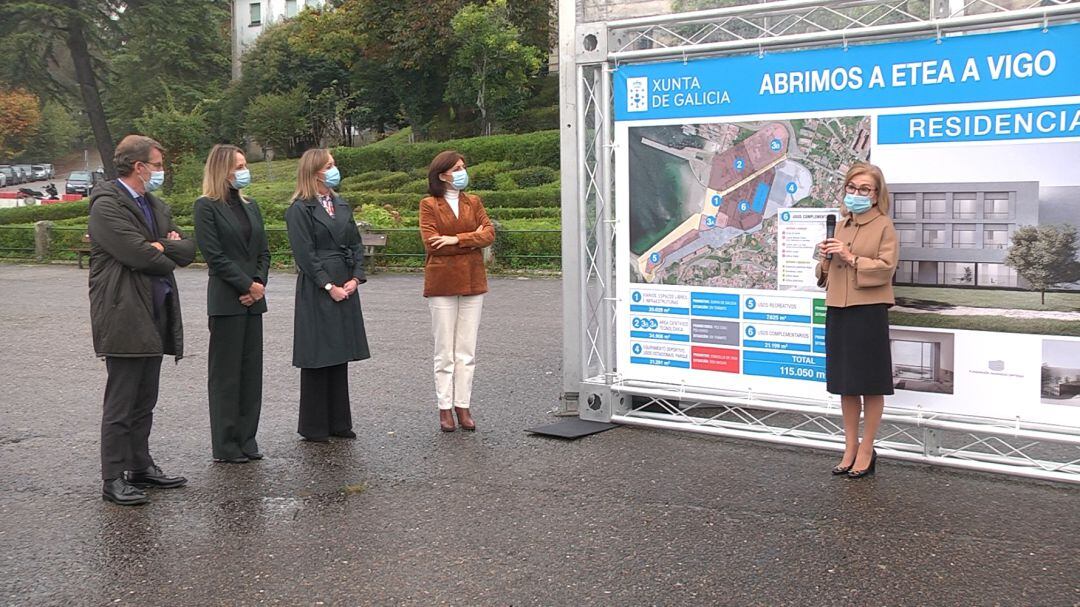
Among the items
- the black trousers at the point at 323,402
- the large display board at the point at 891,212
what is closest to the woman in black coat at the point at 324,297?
the black trousers at the point at 323,402

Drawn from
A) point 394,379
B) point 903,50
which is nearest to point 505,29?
point 394,379

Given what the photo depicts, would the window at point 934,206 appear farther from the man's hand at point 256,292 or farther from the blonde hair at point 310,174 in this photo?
the man's hand at point 256,292

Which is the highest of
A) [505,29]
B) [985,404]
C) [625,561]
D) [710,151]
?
[505,29]

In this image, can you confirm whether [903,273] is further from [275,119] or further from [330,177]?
[275,119]

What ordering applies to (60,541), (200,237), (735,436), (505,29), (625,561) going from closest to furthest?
(625,561)
(60,541)
(200,237)
(735,436)
(505,29)

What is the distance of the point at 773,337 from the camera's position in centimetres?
723

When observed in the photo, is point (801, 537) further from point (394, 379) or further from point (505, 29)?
point (505, 29)

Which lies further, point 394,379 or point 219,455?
point 394,379

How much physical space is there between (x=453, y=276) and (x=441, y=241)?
0.26 m

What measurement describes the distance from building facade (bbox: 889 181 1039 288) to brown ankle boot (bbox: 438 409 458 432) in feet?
10.5

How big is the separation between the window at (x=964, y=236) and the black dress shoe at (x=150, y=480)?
15.4 ft

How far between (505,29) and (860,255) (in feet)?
143

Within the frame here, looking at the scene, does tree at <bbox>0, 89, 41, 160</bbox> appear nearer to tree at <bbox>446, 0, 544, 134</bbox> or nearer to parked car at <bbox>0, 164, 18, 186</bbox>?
parked car at <bbox>0, 164, 18, 186</bbox>

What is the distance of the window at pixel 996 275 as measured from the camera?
6.24m
